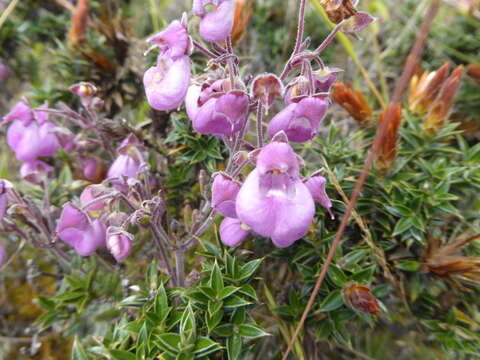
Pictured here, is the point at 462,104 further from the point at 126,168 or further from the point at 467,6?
the point at 126,168

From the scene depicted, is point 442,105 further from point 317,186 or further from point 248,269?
point 248,269

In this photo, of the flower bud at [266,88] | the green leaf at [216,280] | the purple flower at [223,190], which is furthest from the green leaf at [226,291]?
the flower bud at [266,88]

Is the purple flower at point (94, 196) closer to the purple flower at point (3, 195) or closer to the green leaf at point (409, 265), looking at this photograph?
the purple flower at point (3, 195)

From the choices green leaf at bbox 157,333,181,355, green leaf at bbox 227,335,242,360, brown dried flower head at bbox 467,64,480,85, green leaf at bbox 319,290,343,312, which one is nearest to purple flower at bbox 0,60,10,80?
green leaf at bbox 157,333,181,355

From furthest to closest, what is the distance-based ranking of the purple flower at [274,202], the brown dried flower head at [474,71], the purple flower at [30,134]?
the brown dried flower head at [474,71], the purple flower at [30,134], the purple flower at [274,202]

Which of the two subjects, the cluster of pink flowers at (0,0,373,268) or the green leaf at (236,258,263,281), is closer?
the cluster of pink flowers at (0,0,373,268)

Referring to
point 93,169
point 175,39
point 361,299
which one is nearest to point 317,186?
point 361,299

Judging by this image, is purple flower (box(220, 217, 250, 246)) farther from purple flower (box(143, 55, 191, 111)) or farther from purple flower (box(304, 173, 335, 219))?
purple flower (box(143, 55, 191, 111))
